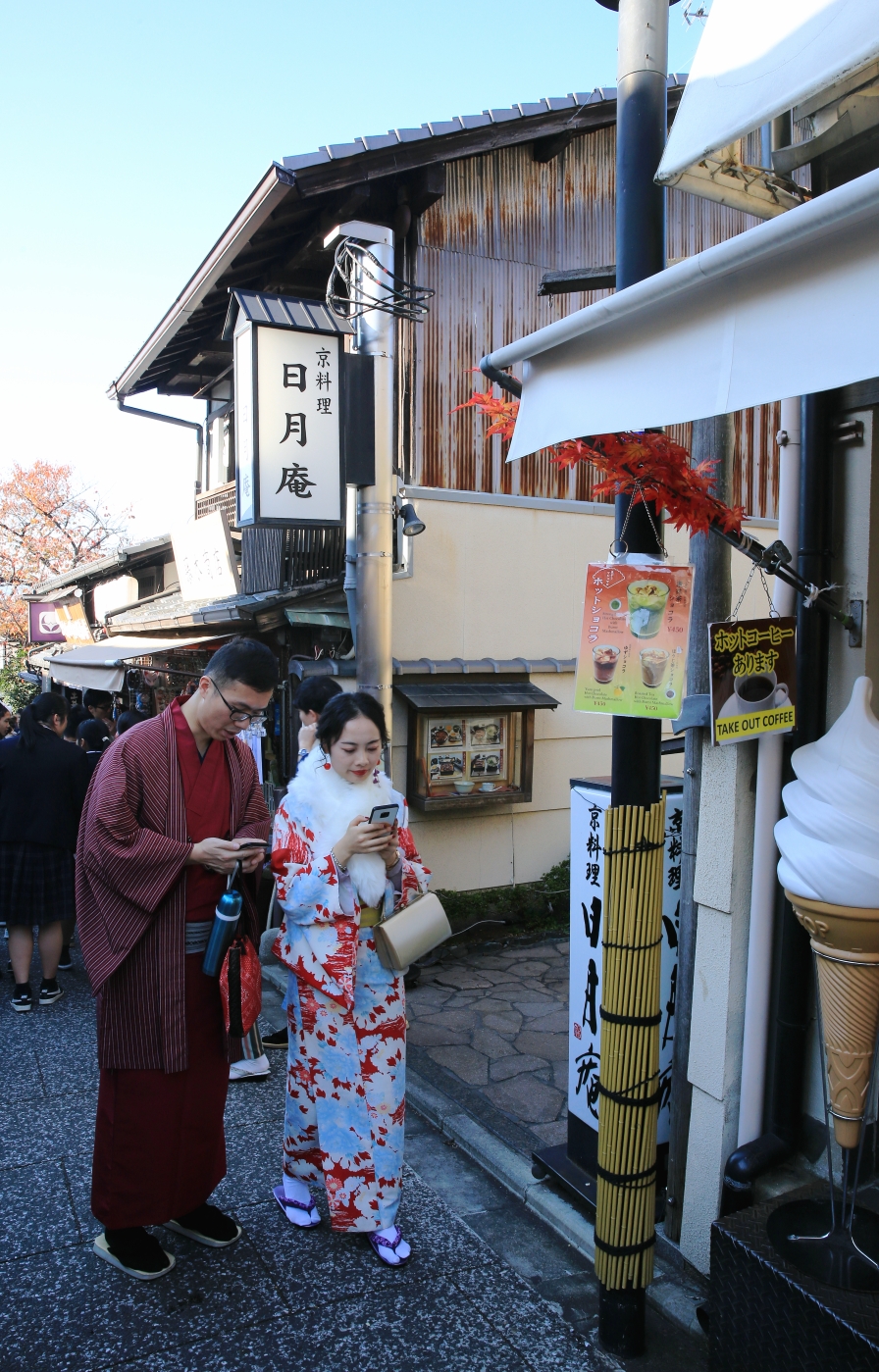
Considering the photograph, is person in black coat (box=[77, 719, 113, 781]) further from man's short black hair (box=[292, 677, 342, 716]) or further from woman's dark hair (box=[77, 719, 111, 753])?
man's short black hair (box=[292, 677, 342, 716])

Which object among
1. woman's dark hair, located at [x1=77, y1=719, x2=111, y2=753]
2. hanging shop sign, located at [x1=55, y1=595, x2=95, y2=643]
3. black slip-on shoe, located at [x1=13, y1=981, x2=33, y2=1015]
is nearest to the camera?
black slip-on shoe, located at [x1=13, y1=981, x2=33, y2=1015]

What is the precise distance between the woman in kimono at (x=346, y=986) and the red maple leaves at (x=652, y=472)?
1491 mm

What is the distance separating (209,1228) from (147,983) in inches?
47.1

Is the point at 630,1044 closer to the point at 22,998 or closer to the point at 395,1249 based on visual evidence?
the point at 395,1249

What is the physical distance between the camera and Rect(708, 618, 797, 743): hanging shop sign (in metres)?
3.29

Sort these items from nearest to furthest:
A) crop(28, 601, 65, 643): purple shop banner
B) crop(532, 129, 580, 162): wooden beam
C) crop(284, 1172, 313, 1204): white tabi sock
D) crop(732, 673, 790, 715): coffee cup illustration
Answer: crop(732, 673, 790, 715): coffee cup illustration < crop(284, 1172, 313, 1204): white tabi sock < crop(532, 129, 580, 162): wooden beam < crop(28, 601, 65, 643): purple shop banner

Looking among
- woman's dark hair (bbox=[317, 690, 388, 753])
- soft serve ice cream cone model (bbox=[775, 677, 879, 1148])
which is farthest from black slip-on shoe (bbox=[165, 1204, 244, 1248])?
soft serve ice cream cone model (bbox=[775, 677, 879, 1148])

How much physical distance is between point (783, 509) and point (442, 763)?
5.59 m

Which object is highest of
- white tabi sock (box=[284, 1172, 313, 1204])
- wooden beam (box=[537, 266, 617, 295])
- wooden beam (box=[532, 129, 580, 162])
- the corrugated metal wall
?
wooden beam (box=[532, 129, 580, 162])

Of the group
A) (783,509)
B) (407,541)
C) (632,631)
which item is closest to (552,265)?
(407,541)

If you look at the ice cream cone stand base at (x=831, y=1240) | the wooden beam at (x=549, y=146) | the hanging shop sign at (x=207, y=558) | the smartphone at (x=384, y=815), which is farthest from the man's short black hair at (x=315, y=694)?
the wooden beam at (x=549, y=146)

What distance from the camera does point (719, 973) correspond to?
355 centimetres

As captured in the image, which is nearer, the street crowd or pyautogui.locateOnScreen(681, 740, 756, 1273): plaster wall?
pyautogui.locateOnScreen(681, 740, 756, 1273): plaster wall

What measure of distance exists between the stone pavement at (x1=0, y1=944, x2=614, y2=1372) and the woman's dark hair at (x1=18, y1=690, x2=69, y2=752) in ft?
10.8
